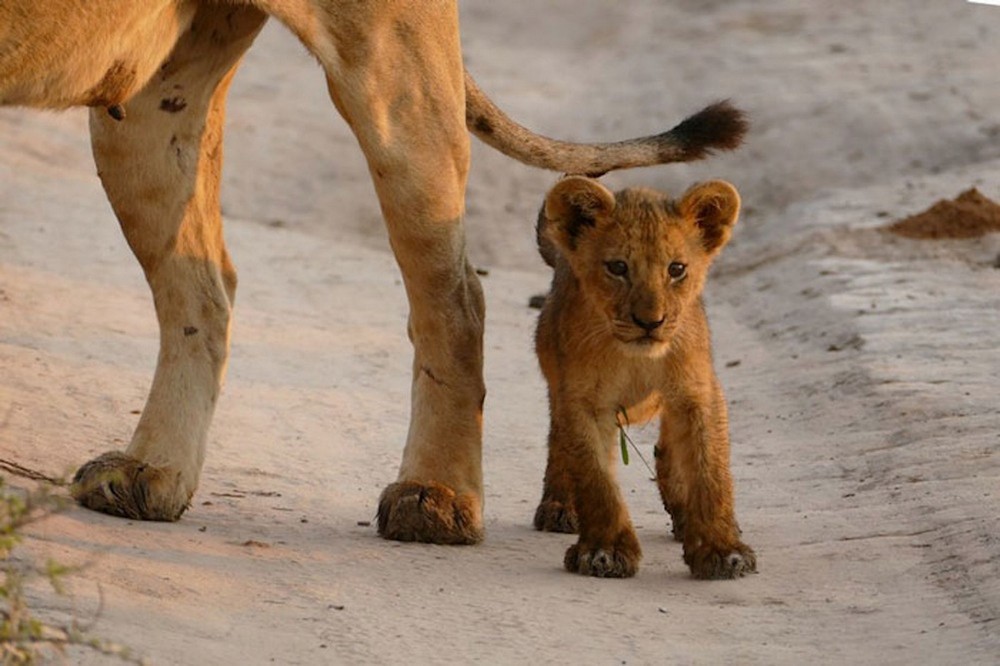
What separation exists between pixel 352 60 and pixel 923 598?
2371 mm

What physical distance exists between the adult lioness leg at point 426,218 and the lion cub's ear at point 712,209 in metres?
0.83

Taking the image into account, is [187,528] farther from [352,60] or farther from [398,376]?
[398,376]

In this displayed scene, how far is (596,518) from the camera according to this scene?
20.5 feet

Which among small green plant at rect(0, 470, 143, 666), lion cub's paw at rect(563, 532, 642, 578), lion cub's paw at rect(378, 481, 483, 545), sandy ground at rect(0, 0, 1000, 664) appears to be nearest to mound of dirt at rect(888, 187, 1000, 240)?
sandy ground at rect(0, 0, 1000, 664)

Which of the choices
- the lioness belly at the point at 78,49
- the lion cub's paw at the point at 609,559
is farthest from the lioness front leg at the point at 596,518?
the lioness belly at the point at 78,49

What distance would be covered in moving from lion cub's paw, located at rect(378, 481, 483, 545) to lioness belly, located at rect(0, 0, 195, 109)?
5.01ft

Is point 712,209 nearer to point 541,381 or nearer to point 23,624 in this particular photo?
point 23,624

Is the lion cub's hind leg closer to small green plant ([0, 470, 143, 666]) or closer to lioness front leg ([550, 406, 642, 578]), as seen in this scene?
lioness front leg ([550, 406, 642, 578])

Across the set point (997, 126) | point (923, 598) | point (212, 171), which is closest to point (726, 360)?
point (212, 171)

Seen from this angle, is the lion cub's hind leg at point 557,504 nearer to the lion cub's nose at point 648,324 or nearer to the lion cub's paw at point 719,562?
the lion cub's paw at point 719,562

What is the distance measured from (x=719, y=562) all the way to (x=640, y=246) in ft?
3.19

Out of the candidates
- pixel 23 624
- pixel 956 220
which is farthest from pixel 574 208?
pixel 956 220

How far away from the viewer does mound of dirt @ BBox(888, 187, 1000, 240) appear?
12109 mm

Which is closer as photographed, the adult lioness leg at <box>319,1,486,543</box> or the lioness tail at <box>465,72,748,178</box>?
the adult lioness leg at <box>319,1,486,543</box>
